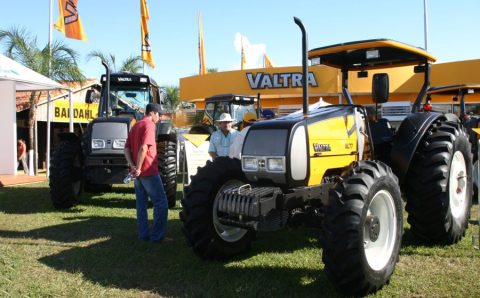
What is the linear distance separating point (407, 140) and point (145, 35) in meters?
19.3

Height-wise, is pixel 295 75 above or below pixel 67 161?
above

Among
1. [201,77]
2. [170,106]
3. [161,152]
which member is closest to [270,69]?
[201,77]

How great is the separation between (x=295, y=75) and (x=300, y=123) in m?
21.8

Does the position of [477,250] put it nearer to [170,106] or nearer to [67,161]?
[67,161]

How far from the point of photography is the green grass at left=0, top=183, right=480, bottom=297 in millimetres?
3941

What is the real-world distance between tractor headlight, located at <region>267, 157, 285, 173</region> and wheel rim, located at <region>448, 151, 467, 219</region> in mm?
2306

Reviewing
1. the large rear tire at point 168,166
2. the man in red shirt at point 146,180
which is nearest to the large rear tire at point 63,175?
the large rear tire at point 168,166

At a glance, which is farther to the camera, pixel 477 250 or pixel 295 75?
pixel 295 75

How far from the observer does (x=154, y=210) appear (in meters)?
5.79

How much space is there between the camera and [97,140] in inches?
316

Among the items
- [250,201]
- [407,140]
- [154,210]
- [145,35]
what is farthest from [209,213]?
[145,35]

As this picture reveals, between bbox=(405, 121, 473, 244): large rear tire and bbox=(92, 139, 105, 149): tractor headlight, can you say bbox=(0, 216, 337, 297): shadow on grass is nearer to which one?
bbox=(405, 121, 473, 244): large rear tire

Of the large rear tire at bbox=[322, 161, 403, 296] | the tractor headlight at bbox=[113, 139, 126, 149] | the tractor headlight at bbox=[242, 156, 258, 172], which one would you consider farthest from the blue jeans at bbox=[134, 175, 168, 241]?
the large rear tire at bbox=[322, 161, 403, 296]

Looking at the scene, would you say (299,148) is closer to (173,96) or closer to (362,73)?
(362,73)
